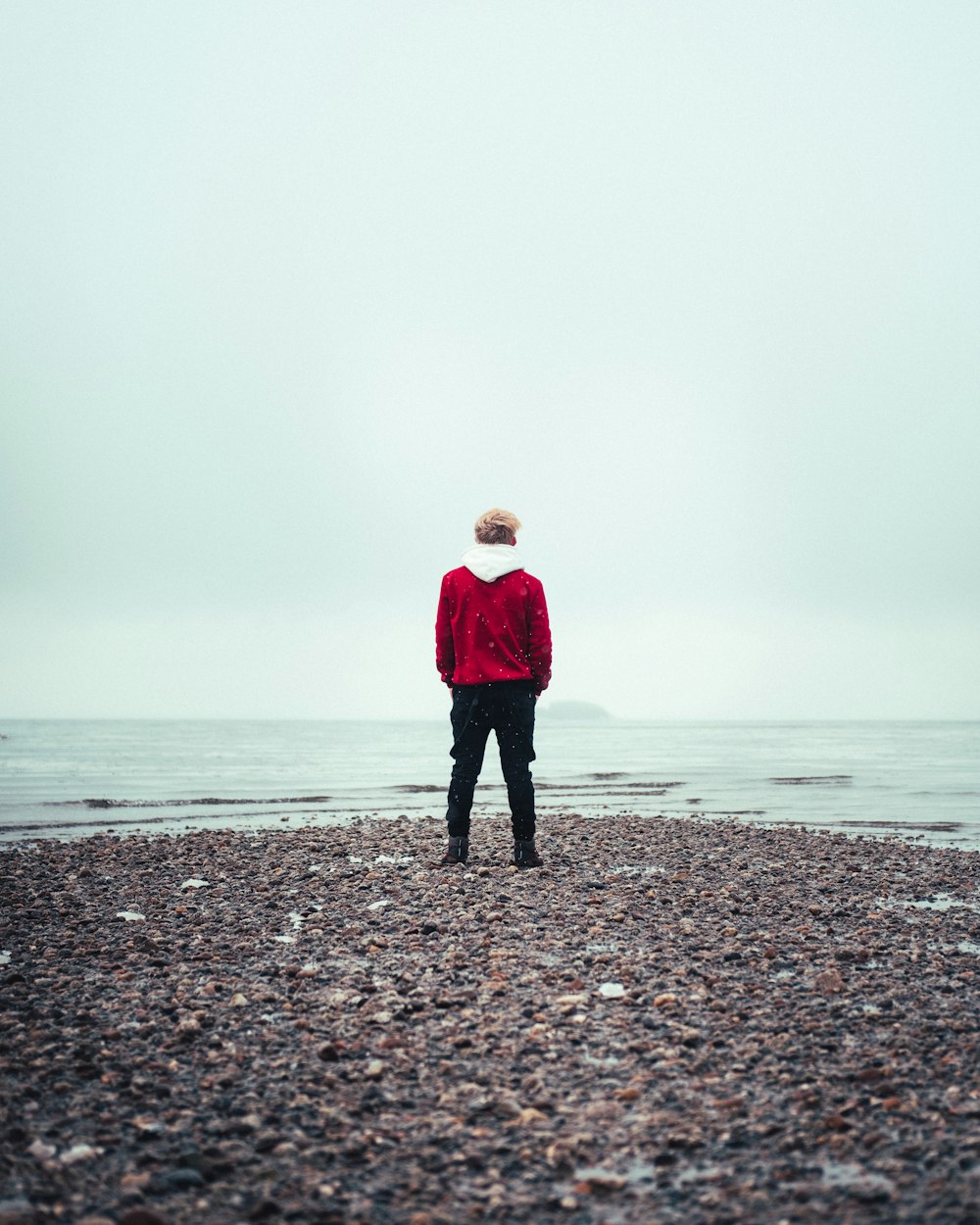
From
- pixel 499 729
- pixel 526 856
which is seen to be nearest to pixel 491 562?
pixel 499 729

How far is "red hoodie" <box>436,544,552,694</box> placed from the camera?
994 cm

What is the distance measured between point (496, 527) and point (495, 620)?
1.01m

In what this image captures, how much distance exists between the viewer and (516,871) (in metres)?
10.3

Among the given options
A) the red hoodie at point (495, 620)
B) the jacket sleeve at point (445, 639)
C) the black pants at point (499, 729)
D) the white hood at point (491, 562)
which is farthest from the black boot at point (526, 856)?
the white hood at point (491, 562)

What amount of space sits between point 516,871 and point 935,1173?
6.83 meters

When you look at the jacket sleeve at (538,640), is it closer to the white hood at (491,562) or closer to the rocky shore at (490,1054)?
the white hood at (491,562)

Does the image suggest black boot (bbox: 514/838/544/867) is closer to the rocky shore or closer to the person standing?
the person standing

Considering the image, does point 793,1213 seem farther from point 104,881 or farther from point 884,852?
point 884,852

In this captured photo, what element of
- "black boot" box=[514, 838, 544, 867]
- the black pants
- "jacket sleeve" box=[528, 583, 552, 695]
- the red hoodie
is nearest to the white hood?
the red hoodie

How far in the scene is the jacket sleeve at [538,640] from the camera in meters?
10.0

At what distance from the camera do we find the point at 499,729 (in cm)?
1013

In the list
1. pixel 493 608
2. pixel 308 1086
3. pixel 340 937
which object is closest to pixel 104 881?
pixel 340 937

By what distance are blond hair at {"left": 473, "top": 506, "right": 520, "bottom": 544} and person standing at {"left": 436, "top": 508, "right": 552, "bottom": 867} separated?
10mm

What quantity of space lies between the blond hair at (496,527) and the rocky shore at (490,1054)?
3448 mm
